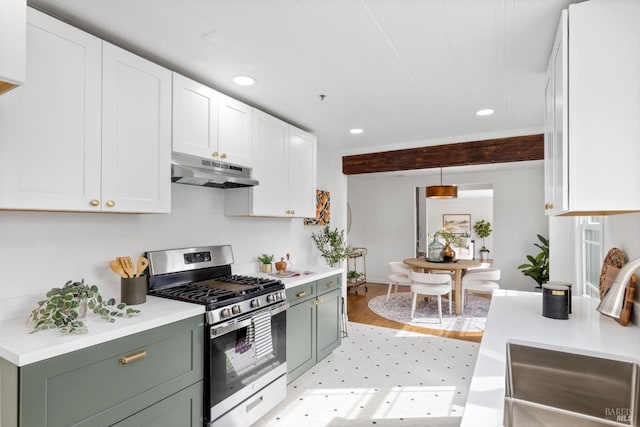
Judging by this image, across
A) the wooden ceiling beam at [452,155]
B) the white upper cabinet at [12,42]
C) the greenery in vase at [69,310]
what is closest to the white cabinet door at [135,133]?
the greenery in vase at [69,310]

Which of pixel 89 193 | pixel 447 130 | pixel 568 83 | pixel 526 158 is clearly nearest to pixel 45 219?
pixel 89 193

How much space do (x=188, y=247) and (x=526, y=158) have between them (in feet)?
10.9

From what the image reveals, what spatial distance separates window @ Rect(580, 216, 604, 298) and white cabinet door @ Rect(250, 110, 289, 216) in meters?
2.45

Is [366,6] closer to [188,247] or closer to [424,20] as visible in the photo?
[424,20]

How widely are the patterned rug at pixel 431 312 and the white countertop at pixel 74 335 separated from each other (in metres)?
3.41

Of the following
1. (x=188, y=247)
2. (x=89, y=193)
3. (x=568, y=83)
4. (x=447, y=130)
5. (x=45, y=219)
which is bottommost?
(x=188, y=247)

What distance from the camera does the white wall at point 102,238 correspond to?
170 cm

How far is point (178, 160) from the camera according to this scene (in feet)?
7.08

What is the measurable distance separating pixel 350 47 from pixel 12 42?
1.44 m

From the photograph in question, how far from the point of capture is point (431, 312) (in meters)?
5.04

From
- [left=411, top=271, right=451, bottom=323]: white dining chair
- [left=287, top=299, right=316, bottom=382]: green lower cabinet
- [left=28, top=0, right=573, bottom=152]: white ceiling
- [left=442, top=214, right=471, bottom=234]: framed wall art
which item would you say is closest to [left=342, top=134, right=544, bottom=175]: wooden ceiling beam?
[left=28, top=0, right=573, bottom=152]: white ceiling

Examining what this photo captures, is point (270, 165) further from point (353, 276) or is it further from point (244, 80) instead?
point (353, 276)

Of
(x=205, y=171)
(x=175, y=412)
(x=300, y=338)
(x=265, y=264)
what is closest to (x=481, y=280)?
(x=300, y=338)

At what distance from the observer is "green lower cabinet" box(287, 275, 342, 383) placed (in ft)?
8.98
